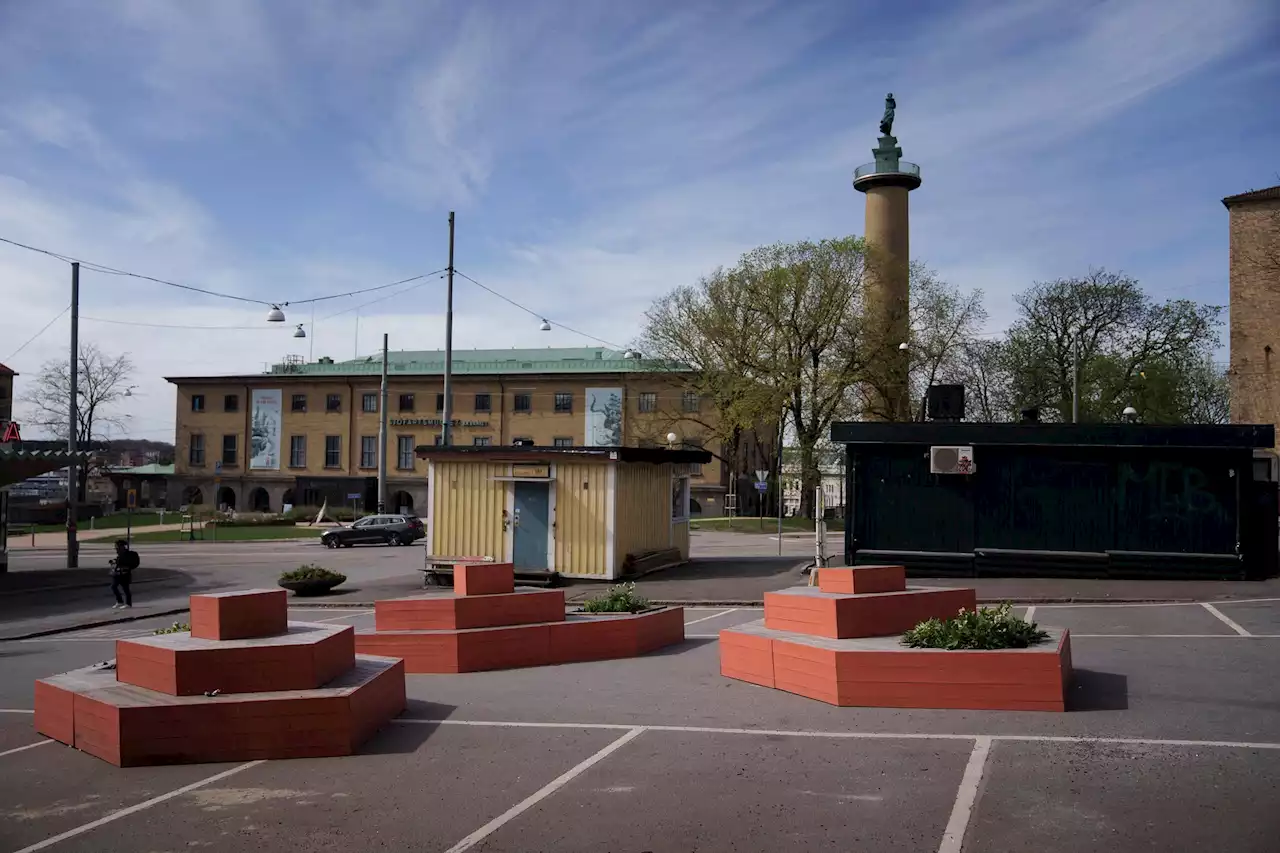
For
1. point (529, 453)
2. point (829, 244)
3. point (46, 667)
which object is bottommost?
point (46, 667)

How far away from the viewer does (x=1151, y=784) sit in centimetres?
752

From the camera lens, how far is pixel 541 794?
7.87m

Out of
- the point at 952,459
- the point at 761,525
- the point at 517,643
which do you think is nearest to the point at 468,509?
the point at 952,459

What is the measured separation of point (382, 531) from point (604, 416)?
1061 inches

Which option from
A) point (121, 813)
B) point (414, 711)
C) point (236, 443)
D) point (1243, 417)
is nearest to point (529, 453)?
point (414, 711)

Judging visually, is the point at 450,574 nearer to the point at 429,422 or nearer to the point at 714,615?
the point at 714,615

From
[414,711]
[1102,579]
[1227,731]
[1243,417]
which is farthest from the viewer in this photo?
[1243,417]

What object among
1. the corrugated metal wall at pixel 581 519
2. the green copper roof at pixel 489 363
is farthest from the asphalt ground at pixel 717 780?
the green copper roof at pixel 489 363

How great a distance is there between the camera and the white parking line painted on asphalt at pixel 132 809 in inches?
278

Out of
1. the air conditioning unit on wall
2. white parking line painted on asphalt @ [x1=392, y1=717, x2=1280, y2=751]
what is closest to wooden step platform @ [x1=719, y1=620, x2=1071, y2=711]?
white parking line painted on asphalt @ [x1=392, y1=717, x2=1280, y2=751]

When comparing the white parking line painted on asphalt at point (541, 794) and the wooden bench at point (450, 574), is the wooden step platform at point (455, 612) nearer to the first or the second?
the white parking line painted on asphalt at point (541, 794)

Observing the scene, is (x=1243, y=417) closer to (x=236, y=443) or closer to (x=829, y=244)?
(x=829, y=244)

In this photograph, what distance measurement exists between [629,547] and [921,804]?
1866cm

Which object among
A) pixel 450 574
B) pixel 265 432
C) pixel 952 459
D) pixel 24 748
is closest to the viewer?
pixel 24 748
